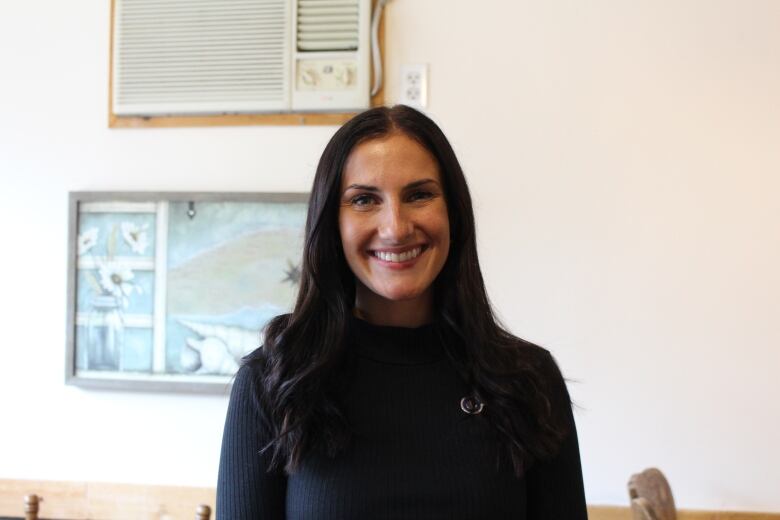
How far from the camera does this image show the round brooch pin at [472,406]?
3.08 ft

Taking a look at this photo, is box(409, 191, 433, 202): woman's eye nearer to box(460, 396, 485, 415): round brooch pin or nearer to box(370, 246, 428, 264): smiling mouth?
box(370, 246, 428, 264): smiling mouth

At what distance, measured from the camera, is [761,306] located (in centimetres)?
167

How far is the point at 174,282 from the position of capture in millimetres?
1807

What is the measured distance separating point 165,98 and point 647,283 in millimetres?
1394

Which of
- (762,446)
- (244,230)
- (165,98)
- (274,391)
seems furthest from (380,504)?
(165,98)

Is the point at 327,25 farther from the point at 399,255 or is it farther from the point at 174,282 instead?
the point at 399,255

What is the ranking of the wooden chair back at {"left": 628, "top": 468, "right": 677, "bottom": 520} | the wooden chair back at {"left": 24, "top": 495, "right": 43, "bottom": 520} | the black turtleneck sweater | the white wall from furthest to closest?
the white wall < the wooden chair back at {"left": 24, "top": 495, "right": 43, "bottom": 520} < the wooden chair back at {"left": 628, "top": 468, "right": 677, "bottom": 520} < the black turtleneck sweater

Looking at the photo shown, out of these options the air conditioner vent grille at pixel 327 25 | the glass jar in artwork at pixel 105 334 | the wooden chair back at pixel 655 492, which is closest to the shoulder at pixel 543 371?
the wooden chair back at pixel 655 492

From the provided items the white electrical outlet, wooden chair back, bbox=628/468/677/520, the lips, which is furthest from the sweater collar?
the white electrical outlet

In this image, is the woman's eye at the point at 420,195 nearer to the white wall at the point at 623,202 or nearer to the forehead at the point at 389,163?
the forehead at the point at 389,163

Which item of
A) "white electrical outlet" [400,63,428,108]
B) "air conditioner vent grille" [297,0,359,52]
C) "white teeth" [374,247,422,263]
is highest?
"air conditioner vent grille" [297,0,359,52]

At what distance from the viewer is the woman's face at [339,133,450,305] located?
0.91 metres

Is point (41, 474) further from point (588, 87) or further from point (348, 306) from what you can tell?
point (588, 87)

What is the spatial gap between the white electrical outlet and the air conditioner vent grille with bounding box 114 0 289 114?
0.33 metres
